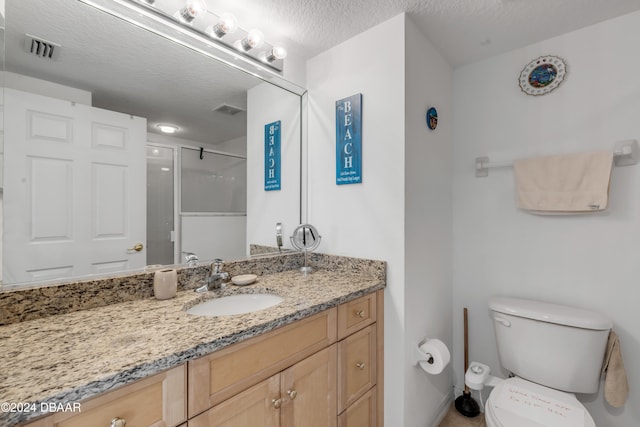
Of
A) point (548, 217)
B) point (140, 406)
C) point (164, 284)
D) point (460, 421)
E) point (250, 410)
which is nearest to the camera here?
point (140, 406)

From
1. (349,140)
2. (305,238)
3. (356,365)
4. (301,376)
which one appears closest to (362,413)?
(356,365)

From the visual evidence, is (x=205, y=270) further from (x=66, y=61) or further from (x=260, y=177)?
(x=66, y=61)

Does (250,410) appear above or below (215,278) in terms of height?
below

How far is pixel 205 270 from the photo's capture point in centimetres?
131

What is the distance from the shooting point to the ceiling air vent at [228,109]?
1478mm

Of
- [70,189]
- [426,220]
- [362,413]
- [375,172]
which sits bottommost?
[362,413]

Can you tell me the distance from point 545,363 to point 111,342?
71.5 inches

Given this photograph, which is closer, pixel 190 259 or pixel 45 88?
pixel 45 88

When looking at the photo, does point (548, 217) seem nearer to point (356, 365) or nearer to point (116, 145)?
point (356, 365)

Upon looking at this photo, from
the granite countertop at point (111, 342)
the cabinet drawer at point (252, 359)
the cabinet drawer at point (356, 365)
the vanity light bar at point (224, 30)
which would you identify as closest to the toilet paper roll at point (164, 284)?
the granite countertop at point (111, 342)

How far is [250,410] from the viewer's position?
0.86 metres

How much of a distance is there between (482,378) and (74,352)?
178 cm

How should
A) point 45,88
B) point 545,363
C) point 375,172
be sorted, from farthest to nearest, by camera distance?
point 375,172 → point 545,363 → point 45,88

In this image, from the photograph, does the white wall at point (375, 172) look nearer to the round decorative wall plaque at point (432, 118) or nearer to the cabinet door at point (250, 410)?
the round decorative wall plaque at point (432, 118)
